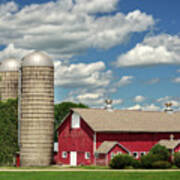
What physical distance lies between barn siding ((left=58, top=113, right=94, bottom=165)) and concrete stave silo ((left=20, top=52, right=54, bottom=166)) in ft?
7.46

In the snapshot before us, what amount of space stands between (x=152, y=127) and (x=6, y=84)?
19384 mm

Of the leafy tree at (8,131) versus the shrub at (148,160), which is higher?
the leafy tree at (8,131)

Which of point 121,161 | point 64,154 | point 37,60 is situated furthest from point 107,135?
point 37,60

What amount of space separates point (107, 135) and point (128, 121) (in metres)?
4.45

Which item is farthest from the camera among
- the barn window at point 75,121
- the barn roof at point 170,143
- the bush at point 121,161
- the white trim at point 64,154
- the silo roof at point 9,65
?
the silo roof at point 9,65

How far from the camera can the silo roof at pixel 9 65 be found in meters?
60.2

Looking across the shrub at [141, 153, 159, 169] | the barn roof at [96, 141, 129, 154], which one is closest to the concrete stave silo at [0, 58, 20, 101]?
the barn roof at [96, 141, 129, 154]

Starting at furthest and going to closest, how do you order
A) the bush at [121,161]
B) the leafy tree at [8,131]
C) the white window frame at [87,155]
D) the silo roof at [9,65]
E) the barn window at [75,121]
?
1. the silo roof at [9,65]
2. the leafy tree at [8,131]
3. the barn window at [75,121]
4. the white window frame at [87,155]
5. the bush at [121,161]

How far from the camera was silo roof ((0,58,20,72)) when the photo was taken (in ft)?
198

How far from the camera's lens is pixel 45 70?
54000mm

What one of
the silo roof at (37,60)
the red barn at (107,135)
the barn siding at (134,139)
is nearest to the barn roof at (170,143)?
the red barn at (107,135)

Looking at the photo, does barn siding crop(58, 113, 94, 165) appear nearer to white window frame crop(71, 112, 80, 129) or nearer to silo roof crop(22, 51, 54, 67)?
white window frame crop(71, 112, 80, 129)

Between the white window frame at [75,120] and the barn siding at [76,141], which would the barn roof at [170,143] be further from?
the white window frame at [75,120]

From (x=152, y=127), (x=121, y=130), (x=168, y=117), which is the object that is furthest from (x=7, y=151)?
(x=168, y=117)
